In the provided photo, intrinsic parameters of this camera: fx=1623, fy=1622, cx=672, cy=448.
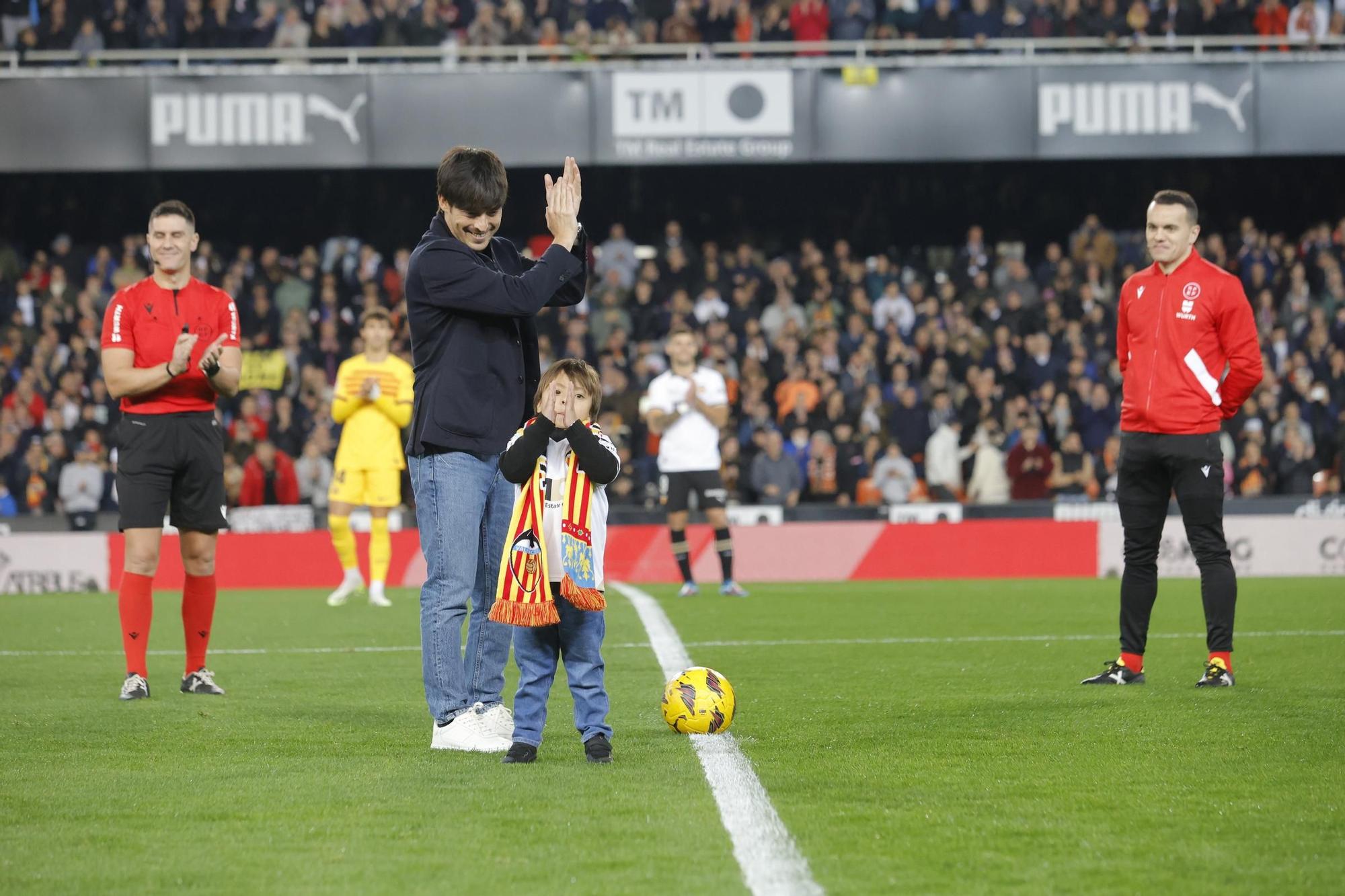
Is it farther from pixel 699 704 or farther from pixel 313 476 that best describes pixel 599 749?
pixel 313 476

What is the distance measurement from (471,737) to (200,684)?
2389 millimetres

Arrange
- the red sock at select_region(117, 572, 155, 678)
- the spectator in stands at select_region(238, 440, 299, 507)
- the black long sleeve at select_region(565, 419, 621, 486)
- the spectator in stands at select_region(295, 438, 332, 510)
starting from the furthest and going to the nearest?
1. the spectator in stands at select_region(295, 438, 332, 510)
2. the spectator in stands at select_region(238, 440, 299, 507)
3. the red sock at select_region(117, 572, 155, 678)
4. the black long sleeve at select_region(565, 419, 621, 486)

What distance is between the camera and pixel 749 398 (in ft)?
66.7

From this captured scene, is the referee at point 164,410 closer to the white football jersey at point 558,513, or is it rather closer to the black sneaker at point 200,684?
the black sneaker at point 200,684

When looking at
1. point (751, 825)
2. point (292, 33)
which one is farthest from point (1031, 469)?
point (751, 825)

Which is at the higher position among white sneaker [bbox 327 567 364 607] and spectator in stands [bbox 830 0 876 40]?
spectator in stands [bbox 830 0 876 40]

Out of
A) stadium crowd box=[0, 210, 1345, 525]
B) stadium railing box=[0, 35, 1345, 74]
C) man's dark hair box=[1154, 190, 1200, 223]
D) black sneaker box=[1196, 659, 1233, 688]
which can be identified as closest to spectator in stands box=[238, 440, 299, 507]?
stadium crowd box=[0, 210, 1345, 525]

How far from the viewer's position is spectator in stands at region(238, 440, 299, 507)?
1842 cm

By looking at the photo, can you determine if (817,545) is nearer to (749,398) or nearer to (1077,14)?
(749,398)

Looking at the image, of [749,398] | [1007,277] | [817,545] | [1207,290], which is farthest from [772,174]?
[1207,290]

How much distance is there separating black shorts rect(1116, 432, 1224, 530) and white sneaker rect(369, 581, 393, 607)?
6.98m

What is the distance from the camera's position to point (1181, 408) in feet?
23.9

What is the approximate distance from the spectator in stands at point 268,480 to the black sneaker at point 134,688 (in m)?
11.5

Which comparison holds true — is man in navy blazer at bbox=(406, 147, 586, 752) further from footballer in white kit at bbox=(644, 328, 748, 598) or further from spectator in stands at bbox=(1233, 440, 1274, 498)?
spectator in stands at bbox=(1233, 440, 1274, 498)
